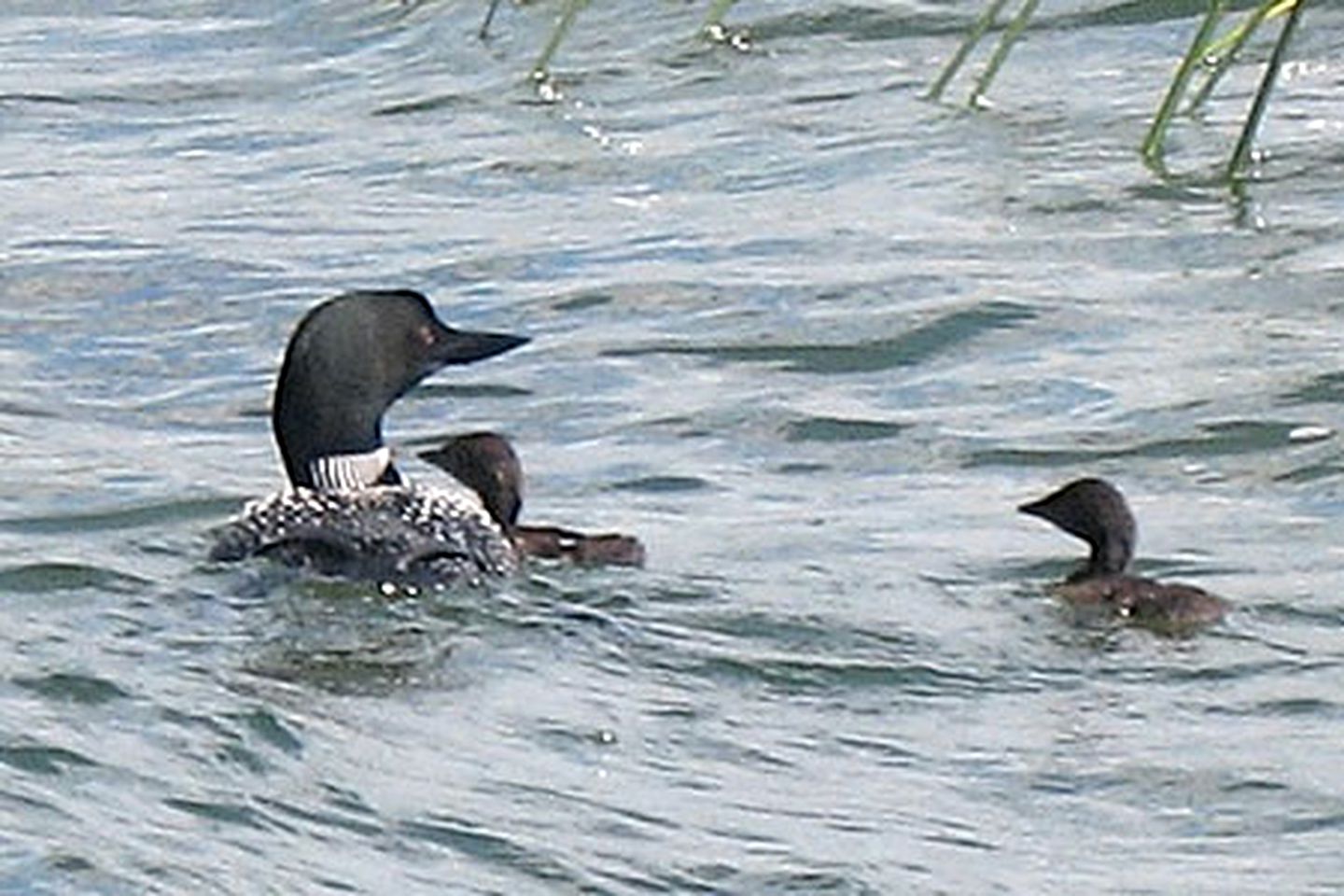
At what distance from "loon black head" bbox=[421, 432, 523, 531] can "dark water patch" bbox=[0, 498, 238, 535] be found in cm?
58

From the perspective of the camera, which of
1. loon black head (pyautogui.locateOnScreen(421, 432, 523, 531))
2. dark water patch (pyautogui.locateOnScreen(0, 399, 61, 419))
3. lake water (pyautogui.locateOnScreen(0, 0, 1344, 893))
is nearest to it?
lake water (pyautogui.locateOnScreen(0, 0, 1344, 893))

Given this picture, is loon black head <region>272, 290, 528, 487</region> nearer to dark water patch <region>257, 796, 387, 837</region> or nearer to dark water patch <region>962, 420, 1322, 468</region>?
dark water patch <region>962, 420, 1322, 468</region>

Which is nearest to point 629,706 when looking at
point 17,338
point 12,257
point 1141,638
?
point 1141,638

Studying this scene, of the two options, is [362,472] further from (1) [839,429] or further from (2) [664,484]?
(1) [839,429]

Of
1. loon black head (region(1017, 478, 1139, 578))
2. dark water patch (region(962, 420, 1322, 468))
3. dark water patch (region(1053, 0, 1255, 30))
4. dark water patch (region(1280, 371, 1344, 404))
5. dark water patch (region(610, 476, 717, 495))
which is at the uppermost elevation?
loon black head (region(1017, 478, 1139, 578))

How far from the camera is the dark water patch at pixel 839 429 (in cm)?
1291

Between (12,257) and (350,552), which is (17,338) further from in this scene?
(350,552)

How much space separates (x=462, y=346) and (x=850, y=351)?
218 cm

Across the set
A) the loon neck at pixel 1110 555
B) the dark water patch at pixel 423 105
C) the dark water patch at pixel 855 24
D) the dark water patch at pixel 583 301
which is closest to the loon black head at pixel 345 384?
the loon neck at pixel 1110 555

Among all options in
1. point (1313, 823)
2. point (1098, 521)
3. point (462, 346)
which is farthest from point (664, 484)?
point (1313, 823)

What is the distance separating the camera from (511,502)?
37.9 feet

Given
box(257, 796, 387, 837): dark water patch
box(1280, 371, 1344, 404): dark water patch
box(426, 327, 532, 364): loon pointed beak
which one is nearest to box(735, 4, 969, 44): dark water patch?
box(1280, 371, 1344, 404): dark water patch

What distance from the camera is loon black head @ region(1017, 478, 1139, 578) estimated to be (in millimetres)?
11156

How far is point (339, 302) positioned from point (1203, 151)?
15.9 ft
